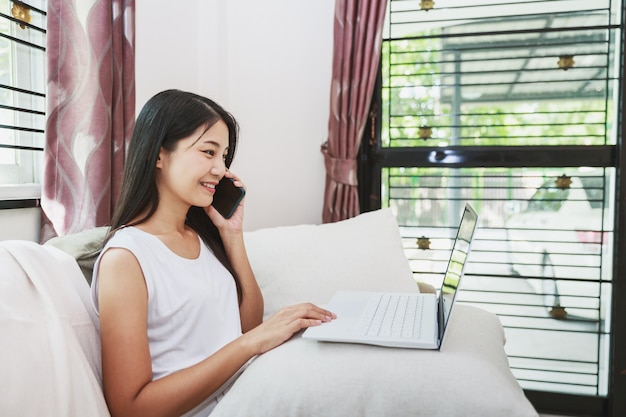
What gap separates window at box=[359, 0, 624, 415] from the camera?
2.34 m

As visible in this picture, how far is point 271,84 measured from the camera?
2551 millimetres

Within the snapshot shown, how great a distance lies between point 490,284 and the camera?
8.11 ft

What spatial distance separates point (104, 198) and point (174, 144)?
0.67m

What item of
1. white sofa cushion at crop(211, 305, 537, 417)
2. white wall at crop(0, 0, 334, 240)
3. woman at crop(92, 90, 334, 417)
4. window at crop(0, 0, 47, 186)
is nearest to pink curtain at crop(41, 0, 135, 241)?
window at crop(0, 0, 47, 186)

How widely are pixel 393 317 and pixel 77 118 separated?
3.86 ft

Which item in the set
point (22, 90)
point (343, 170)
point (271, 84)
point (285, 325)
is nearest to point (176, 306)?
point (285, 325)

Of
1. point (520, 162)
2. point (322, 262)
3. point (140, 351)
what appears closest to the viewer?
point (140, 351)

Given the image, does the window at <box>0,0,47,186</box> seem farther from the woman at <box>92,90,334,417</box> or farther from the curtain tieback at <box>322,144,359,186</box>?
Result: the curtain tieback at <box>322,144,359,186</box>

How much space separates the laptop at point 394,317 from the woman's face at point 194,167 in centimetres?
39

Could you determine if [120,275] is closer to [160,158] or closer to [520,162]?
[160,158]

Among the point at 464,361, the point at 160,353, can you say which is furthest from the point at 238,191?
the point at 464,361

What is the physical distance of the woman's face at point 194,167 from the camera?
1198mm

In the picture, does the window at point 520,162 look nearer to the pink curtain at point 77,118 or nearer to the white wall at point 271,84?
the white wall at point 271,84

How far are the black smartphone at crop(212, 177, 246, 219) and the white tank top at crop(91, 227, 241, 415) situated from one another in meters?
0.21
